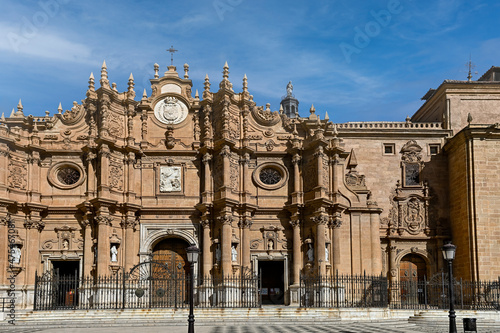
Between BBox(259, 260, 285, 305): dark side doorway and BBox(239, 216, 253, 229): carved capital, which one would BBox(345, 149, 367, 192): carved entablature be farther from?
BBox(239, 216, 253, 229): carved capital

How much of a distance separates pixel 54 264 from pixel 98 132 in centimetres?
714

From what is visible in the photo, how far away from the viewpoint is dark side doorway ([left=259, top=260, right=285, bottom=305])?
31.7 metres

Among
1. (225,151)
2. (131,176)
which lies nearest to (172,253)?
(131,176)

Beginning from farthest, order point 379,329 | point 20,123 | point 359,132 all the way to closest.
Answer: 1. point 359,132
2. point 20,123
3. point 379,329

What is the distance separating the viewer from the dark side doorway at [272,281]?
31734mm

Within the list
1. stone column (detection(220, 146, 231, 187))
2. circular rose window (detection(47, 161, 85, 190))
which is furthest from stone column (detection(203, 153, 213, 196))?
circular rose window (detection(47, 161, 85, 190))

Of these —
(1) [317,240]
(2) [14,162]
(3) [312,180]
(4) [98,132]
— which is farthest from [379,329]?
(2) [14,162]

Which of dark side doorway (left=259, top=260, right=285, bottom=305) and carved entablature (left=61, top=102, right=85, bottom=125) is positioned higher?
carved entablature (left=61, top=102, right=85, bottom=125)

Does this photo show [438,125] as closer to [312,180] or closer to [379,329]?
[312,180]

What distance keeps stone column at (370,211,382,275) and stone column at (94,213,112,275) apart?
1342 cm

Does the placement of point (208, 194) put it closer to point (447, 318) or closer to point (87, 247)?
point (87, 247)

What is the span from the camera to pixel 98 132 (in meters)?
31.7

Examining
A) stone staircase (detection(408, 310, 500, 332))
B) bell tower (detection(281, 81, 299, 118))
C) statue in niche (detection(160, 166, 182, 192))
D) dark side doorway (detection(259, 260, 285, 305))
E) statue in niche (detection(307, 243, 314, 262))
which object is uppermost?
bell tower (detection(281, 81, 299, 118))

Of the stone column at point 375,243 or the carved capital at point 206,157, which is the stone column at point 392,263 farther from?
the carved capital at point 206,157
